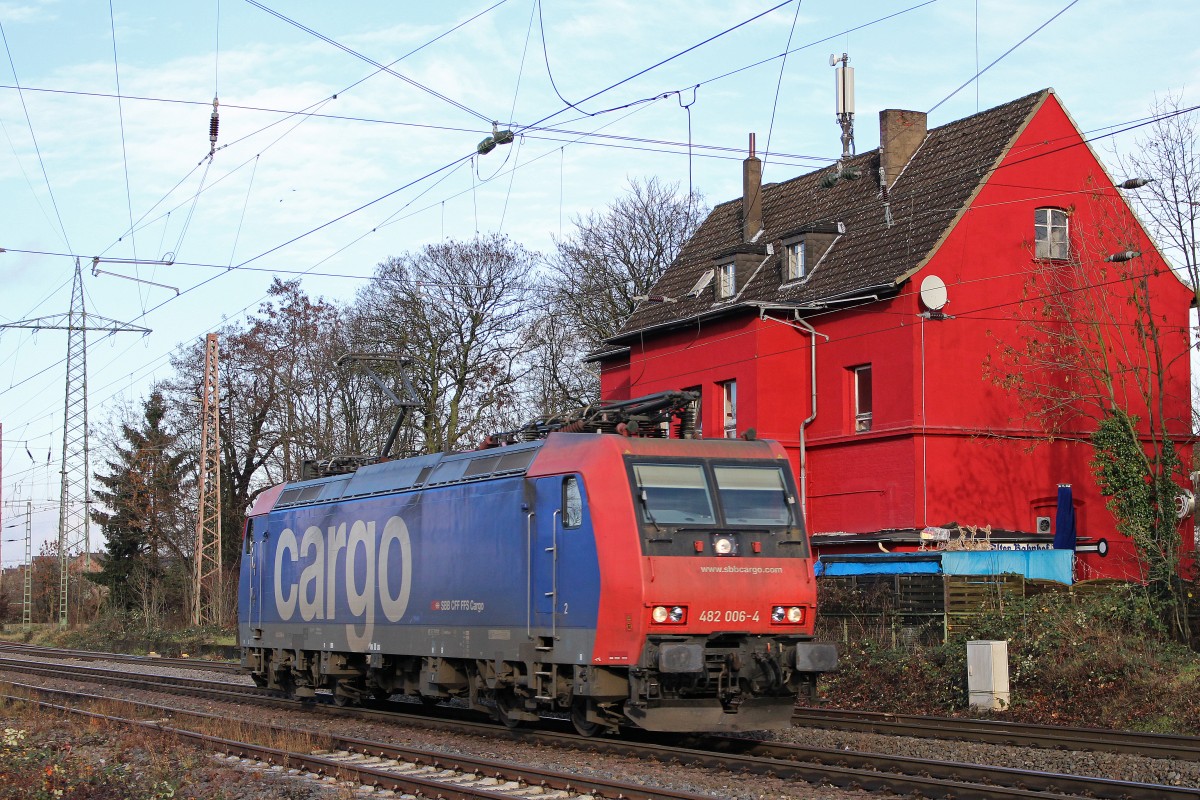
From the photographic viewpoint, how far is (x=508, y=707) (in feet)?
51.1

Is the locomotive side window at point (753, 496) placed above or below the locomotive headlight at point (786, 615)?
above

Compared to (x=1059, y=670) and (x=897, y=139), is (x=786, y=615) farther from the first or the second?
(x=897, y=139)

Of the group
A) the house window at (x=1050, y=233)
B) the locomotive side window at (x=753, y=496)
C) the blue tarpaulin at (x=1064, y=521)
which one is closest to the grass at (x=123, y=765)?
the locomotive side window at (x=753, y=496)

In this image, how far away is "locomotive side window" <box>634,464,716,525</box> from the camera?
1377cm

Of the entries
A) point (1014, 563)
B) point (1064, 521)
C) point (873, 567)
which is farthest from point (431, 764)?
point (1064, 521)

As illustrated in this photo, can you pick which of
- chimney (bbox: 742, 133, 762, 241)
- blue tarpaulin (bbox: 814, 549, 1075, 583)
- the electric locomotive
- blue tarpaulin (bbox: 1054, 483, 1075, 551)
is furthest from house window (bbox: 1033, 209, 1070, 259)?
the electric locomotive

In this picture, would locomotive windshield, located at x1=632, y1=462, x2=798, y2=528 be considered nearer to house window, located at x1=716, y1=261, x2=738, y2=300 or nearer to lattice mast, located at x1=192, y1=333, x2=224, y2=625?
house window, located at x1=716, y1=261, x2=738, y2=300

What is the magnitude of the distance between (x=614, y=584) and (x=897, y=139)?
884 inches

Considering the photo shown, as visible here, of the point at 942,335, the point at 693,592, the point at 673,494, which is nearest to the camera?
the point at 693,592

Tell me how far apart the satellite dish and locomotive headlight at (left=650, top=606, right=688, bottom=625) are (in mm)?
16783

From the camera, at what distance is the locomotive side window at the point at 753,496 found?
14.2 m

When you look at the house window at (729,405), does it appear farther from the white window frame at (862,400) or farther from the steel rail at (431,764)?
the steel rail at (431,764)

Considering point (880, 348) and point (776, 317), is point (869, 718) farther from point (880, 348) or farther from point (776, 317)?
point (776, 317)

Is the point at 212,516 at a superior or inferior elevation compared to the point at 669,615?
superior
